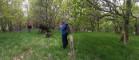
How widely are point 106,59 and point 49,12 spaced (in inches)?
1998

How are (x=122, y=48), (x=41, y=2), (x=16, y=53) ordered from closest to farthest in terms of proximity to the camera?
(x=16, y=53)
(x=122, y=48)
(x=41, y=2)

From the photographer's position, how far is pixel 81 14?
1350 inches

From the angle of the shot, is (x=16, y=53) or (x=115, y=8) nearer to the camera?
(x=16, y=53)

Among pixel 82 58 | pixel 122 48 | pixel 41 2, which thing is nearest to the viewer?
pixel 82 58

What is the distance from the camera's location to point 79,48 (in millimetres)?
31203

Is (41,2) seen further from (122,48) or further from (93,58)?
(93,58)

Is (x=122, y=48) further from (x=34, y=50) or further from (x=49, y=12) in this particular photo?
(x=49, y=12)

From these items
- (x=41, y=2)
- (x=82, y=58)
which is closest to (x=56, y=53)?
(x=82, y=58)

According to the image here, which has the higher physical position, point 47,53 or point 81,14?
point 81,14

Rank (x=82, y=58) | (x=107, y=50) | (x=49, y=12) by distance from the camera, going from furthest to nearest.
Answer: (x=49, y=12) < (x=107, y=50) < (x=82, y=58)

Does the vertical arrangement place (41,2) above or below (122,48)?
above

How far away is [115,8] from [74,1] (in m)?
6.64

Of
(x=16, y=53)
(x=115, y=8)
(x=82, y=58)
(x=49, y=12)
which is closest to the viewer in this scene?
(x=82, y=58)

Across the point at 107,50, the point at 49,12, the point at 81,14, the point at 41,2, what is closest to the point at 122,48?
the point at 107,50
